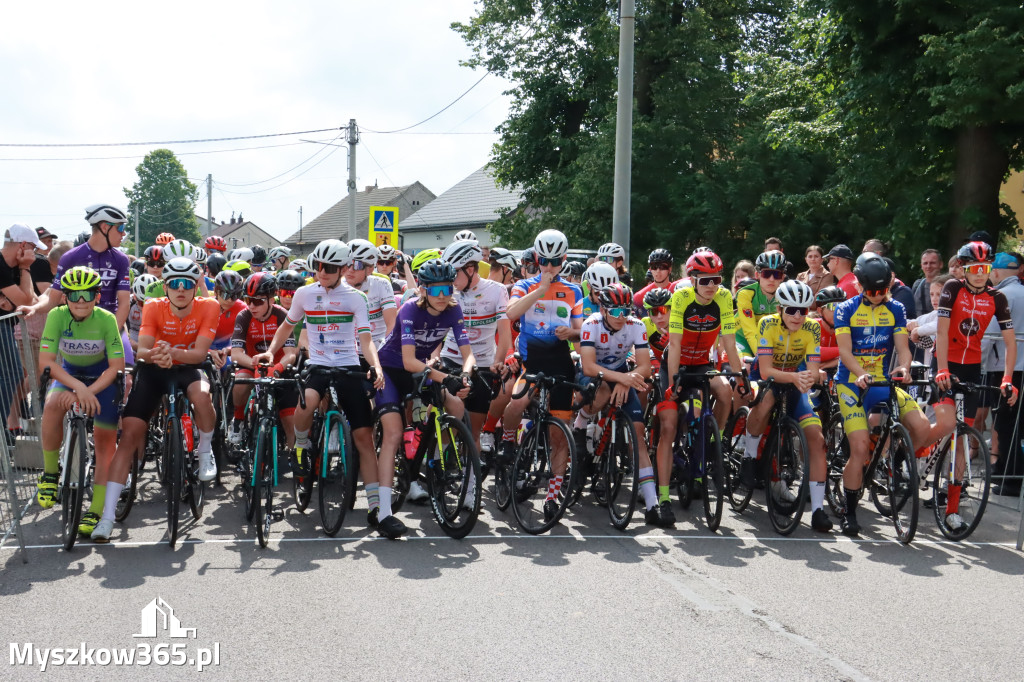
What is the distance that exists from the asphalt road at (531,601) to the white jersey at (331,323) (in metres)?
→ 1.35

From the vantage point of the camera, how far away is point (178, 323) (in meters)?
7.84

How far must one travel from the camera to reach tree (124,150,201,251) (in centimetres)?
11500

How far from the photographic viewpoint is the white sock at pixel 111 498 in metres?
7.27

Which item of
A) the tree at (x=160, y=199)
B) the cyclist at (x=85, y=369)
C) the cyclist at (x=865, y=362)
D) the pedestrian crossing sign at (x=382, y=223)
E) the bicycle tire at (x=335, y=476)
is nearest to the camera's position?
the cyclist at (x=85, y=369)

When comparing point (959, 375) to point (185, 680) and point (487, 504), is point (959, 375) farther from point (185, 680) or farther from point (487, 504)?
point (185, 680)

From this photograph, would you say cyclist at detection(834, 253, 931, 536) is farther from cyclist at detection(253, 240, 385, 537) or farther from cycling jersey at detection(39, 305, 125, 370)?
cycling jersey at detection(39, 305, 125, 370)

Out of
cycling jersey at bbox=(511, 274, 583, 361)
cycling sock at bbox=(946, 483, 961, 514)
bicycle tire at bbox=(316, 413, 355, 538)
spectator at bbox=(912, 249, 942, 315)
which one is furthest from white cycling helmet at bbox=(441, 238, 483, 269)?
spectator at bbox=(912, 249, 942, 315)

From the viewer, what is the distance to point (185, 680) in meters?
4.68

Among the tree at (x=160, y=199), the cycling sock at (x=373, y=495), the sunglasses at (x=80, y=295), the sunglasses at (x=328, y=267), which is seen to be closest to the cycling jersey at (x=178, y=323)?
the sunglasses at (x=80, y=295)

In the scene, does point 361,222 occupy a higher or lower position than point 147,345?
higher

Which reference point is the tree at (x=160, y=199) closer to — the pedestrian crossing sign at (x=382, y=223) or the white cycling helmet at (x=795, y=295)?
the pedestrian crossing sign at (x=382, y=223)

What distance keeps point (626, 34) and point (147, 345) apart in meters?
9.56

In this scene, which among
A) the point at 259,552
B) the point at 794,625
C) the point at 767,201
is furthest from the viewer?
the point at 767,201

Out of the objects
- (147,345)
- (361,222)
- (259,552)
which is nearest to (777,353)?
(259,552)
